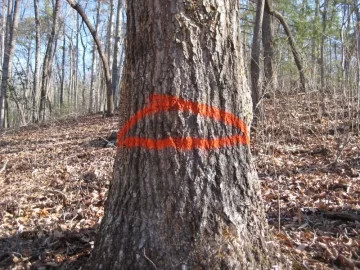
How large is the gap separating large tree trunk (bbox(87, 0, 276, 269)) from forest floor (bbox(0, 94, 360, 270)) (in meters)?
0.59

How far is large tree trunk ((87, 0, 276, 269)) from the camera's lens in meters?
2.02

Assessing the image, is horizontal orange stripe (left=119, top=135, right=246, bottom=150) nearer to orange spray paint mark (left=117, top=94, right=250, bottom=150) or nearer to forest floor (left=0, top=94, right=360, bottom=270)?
orange spray paint mark (left=117, top=94, right=250, bottom=150)

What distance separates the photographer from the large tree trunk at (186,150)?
6.63 feet

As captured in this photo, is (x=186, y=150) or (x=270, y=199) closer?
(x=186, y=150)

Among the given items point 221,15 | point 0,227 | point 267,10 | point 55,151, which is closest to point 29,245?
point 0,227

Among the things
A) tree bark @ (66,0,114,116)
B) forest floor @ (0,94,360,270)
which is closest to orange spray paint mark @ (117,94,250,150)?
forest floor @ (0,94,360,270)

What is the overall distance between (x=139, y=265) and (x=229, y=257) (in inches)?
20.2

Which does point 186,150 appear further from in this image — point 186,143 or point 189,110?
point 189,110

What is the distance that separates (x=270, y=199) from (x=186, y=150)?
208cm

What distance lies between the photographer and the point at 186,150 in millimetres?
2033

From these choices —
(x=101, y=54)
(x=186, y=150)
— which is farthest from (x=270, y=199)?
(x=101, y=54)

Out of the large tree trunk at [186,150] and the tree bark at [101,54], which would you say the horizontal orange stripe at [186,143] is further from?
the tree bark at [101,54]

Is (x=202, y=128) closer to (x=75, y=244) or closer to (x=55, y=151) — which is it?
(x=75, y=244)

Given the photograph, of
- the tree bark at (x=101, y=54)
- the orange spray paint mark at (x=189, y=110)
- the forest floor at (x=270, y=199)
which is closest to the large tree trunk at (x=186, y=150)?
the orange spray paint mark at (x=189, y=110)
